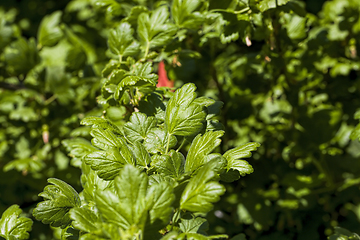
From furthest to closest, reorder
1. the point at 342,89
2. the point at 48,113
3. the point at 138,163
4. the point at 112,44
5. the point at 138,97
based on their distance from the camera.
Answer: the point at 48,113 < the point at 342,89 < the point at 112,44 < the point at 138,97 < the point at 138,163

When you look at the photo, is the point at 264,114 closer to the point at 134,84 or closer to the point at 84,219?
the point at 134,84

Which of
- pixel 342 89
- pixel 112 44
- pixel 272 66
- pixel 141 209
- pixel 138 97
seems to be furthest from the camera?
pixel 342 89

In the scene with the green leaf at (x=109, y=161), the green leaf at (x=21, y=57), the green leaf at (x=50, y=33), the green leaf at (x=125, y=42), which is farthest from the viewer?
the green leaf at (x=50, y=33)

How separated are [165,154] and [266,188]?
2.70ft

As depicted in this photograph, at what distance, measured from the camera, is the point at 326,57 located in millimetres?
1365

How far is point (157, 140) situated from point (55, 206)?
0.23 metres

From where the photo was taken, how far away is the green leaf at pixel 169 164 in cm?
63

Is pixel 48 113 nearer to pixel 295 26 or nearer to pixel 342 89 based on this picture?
pixel 295 26

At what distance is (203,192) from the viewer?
1.80ft

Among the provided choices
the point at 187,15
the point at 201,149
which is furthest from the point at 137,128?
the point at 187,15

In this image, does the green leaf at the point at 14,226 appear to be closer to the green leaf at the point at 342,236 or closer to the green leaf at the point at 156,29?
the green leaf at the point at 156,29

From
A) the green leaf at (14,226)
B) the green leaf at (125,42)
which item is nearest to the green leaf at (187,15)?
the green leaf at (125,42)

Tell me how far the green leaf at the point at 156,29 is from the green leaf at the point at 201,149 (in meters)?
0.37

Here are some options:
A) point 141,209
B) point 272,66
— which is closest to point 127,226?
point 141,209
